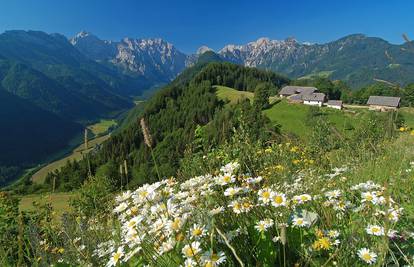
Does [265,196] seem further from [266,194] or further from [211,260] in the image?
[211,260]

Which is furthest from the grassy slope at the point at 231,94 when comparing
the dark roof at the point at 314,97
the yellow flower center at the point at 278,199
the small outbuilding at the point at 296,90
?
the yellow flower center at the point at 278,199

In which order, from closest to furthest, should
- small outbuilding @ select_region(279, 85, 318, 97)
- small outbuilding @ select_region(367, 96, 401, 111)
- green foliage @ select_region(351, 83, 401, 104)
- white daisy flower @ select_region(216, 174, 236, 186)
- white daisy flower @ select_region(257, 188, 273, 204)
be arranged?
1. white daisy flower @ select_region(257, 188, 273, 204)
2. white daisy flower @ select_region(216, 174, 236, 186)
3. small outbuilding @ select_region(367, 96, 401, 111)
4. green foliage @ select_region(351, 83, 401, 104)
5. small outbuilding @ select_region(279, 85, 318, 97)

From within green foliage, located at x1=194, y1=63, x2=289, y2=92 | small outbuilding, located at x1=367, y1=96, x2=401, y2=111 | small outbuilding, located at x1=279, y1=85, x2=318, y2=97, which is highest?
green foliage, located at x1=194, y1=63, x2=289, y2=92

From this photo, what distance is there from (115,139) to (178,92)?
44.6 m

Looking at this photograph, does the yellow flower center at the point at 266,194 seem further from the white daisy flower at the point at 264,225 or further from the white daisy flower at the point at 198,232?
the white daisy flower at the point at 198,232

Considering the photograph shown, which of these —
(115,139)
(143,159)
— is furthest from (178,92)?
(143,159)

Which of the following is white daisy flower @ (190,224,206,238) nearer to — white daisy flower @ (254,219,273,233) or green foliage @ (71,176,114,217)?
white daisy flower @ (254,219,273,233)

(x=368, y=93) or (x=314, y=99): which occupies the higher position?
(x=368, y=93)

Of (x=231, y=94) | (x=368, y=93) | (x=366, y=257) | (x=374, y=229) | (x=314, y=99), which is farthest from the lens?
(x=231, y=94)

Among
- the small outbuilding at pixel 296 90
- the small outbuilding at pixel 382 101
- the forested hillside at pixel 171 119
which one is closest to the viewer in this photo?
the forested hillside at pixel 171 119

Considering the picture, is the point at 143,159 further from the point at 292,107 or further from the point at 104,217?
the point at 104,217

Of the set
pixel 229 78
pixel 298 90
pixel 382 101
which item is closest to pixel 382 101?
pixel 382 101

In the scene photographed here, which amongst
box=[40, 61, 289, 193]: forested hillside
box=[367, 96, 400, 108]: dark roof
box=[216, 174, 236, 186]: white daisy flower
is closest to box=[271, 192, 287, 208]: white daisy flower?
box=[216, 174, 236, 186]: white daisy flower

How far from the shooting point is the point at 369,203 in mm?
2854
